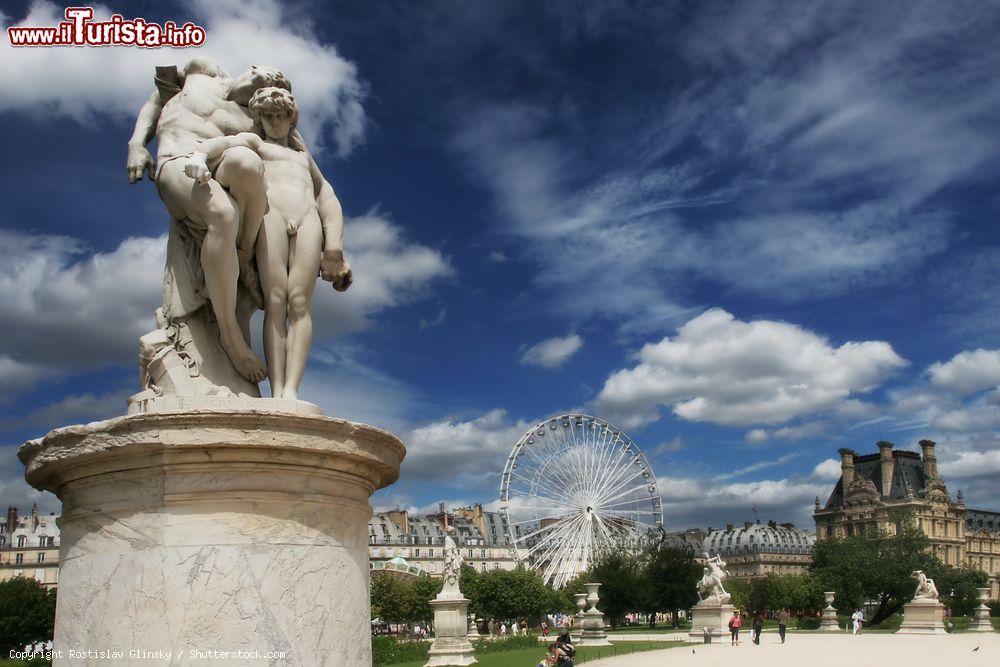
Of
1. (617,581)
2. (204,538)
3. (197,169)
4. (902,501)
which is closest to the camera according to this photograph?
(204,538)

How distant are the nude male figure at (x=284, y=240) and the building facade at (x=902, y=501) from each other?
124832mm

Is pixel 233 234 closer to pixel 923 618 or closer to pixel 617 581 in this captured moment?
pixel 923 618

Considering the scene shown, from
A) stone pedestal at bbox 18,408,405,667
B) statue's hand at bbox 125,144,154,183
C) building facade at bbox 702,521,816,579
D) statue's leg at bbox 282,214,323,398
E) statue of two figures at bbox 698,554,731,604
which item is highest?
statue's hand at bbox 125,144,154,183

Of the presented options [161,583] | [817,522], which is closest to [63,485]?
[161,583]

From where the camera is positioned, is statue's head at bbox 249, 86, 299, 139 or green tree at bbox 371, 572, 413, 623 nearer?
statue's head at bbox 249, 86, 299, 139

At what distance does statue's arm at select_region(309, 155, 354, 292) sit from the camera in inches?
235

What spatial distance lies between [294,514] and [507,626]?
76.2 metres

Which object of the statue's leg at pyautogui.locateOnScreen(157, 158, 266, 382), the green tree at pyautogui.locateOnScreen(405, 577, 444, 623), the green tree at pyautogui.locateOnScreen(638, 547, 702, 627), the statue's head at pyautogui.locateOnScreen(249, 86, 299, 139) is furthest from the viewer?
the green tree at pyautogui.locateOnScreen(405, 577, 444, 623)

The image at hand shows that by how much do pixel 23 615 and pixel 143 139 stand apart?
46619mm

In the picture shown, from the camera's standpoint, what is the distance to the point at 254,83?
19.6 feet

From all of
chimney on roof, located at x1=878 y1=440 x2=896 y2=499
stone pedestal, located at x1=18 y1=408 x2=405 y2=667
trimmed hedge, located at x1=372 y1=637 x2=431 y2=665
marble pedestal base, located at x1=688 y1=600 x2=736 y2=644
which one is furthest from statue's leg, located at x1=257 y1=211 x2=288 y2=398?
chimney on roof, located at x1=878 y1=440 x2=896 y2=499

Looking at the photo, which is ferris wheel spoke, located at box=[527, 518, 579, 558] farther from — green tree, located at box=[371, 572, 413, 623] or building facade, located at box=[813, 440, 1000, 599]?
building facade, located at box=[813, 440, 1000, 599]

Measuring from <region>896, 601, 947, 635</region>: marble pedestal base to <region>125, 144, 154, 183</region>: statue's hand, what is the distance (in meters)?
47.5

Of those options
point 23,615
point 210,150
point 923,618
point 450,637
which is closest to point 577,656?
point 450,637
